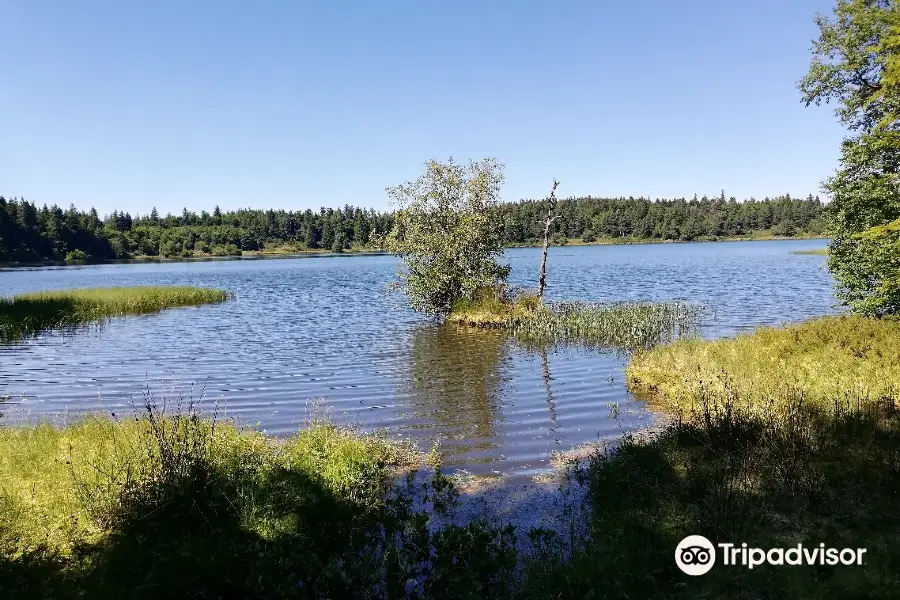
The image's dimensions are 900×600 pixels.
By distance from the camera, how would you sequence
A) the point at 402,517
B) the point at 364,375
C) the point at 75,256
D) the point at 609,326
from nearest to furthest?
the point at 402,517 < the point at 364,375 < the point at 609,326 < the point at 75,256

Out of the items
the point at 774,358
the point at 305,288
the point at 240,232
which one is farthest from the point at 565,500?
the point at 240,232

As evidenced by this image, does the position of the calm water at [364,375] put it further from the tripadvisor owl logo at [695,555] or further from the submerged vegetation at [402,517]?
the tripadvisor owl logo at [695,555]

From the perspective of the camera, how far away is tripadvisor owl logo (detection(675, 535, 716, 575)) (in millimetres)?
6273

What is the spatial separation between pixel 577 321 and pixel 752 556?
2334 centimetres

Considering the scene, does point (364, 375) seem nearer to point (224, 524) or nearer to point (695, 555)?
point (224, 524)

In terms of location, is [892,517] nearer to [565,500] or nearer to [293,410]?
[565,500]

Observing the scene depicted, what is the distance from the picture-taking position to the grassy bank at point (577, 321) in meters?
26.9

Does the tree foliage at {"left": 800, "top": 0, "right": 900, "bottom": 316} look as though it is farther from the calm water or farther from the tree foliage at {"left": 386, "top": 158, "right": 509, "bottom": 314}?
the tree foliage at {"left": 386, "top": 158, "right": 509, "bottom": 314}

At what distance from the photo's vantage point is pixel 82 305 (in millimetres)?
38875

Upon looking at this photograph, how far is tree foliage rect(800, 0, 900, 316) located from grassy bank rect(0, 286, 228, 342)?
39.9m

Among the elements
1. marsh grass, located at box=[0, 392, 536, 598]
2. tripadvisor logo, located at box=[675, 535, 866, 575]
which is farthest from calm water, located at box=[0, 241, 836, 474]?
tripadvisor logo, located at box=[675, 535, 866, 575]

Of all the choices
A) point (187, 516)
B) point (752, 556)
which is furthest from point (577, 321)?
point (187, 516)

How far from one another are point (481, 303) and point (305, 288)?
34.3m

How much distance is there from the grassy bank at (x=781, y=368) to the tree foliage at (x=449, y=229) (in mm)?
15012
